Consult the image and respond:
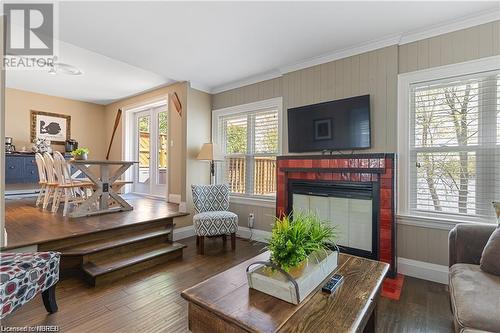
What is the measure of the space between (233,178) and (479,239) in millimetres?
3171

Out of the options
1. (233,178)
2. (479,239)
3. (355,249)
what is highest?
(233,178)

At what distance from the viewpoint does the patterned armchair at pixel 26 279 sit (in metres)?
1.43

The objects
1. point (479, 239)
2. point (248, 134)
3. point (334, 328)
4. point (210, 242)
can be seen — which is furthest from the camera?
point (248, 134)

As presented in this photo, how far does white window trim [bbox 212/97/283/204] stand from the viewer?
3.57 m

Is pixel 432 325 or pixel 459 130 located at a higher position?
pixel 459 130

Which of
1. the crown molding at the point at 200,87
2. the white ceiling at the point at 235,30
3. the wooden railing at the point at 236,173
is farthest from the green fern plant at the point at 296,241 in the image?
the crown molding at the point at 200,87

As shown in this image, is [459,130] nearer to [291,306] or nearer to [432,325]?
[432,325]

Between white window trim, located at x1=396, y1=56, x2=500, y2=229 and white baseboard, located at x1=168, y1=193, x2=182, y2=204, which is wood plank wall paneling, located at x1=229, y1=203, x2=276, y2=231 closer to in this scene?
white baseboard, located at x1=168, y1=193, x2=182, y2=204

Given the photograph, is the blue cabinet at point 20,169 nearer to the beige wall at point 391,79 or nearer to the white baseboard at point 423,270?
the beige wall at point 391,79

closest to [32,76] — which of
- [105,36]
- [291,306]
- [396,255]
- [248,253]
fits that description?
[105,36]

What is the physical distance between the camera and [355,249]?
270 centimetres

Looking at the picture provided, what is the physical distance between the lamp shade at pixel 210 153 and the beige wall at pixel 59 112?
3.87m

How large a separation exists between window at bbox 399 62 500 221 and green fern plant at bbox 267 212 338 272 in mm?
1763

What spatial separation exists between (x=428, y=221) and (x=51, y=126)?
7.32 metres
